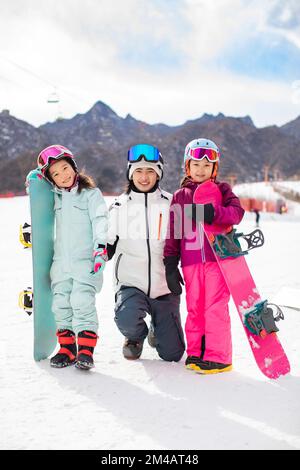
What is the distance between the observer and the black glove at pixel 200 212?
310 centimetres

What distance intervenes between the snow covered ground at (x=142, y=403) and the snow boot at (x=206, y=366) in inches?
2.2

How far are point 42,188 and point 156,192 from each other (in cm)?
87

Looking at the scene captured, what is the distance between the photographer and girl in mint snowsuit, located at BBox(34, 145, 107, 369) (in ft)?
10.5

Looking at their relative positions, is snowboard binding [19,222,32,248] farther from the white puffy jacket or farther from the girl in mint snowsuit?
the white puffy jacket

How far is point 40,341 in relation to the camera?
3.31 m

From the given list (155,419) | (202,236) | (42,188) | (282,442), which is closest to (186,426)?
(155,419)

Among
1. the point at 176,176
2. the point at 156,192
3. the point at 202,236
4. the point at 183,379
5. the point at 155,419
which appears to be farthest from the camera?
the point at 176,176

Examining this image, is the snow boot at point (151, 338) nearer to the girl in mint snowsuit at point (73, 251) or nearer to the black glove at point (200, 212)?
the girl in mint snowsuit at point (73, 251)

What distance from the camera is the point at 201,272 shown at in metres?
3.20

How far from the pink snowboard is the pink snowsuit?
7 cm

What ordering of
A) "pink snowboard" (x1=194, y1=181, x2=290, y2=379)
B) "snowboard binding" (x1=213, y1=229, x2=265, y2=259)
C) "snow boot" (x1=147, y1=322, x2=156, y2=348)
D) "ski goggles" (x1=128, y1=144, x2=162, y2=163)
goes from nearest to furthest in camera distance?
"pink snowboard" (x1=194, y1=181, x2=290, y2=379) → "snowboard binding" (x1=213, y1=229, x2=265, y2=259) → "ski goggles" (x1=128, y1=144, x2=162, y2=163) → "snow boot" (x1=147, y1=322, x2=156, y2=348)

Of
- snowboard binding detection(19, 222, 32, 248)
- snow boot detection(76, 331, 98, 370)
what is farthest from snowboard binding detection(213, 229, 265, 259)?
snowboard binding detection(19, 222, 32, 248)
